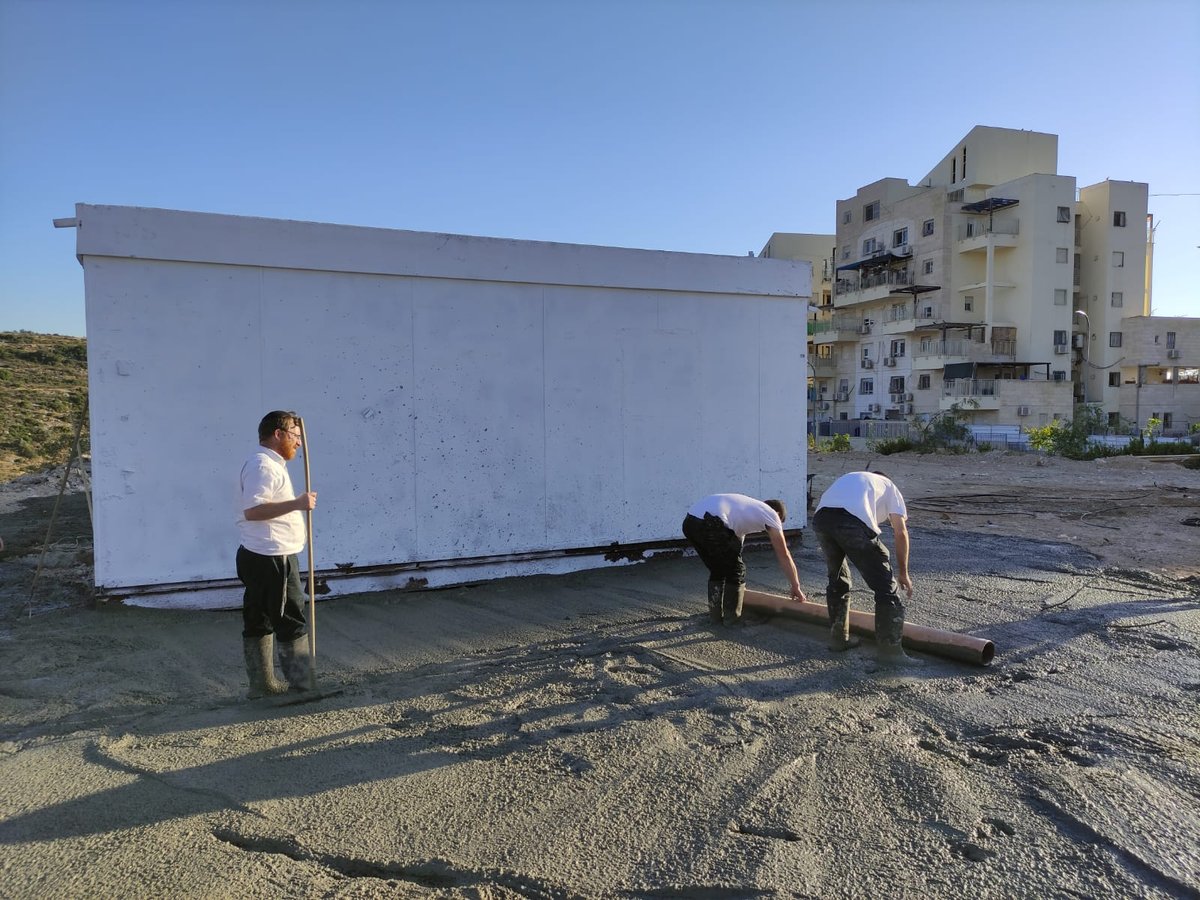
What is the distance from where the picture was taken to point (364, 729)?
170 inches

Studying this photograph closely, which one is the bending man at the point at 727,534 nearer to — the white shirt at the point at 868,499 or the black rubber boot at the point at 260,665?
the white shirt at the point at 868,499

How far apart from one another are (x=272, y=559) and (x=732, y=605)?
142 inches

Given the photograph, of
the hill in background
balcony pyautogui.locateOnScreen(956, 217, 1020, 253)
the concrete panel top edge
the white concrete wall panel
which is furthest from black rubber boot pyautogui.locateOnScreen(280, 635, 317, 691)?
balcony pyautogui.locateOnScreen(956, 217, 1020, 253)

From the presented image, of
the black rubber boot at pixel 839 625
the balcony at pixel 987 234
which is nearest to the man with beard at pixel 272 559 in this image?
the black rubber boot at pixel 839 625

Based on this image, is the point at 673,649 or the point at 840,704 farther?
the point at 673,649

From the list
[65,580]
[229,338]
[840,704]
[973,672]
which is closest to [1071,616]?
[973,672]

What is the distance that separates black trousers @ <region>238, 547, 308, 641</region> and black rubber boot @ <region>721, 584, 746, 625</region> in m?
3.29

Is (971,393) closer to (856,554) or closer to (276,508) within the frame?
(856,554)

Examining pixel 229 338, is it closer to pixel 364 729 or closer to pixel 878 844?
pixel 364 729

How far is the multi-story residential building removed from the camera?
137 ft

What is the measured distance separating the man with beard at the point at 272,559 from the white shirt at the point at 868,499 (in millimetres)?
3478

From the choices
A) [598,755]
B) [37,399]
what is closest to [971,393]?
[37,399]

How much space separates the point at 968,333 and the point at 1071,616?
40.9m

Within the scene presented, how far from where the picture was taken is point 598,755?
13.0 ft
